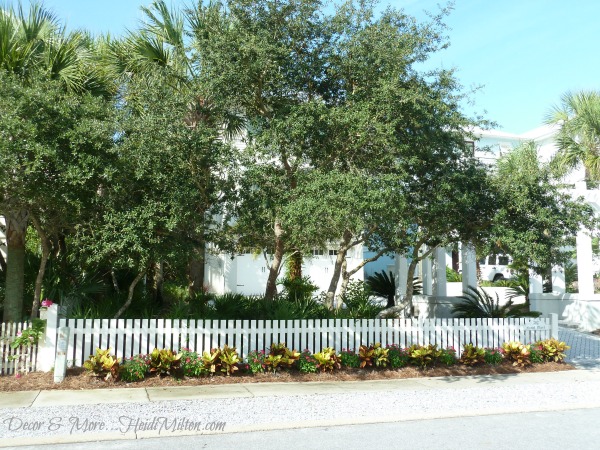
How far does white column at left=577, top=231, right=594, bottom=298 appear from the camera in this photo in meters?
18.4

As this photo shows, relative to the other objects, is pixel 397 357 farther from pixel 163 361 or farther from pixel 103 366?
pixel 103 366

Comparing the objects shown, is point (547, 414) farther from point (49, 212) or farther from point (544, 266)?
point (49, 212)

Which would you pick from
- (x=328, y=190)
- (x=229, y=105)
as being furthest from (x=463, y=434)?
(x=229, y=105)

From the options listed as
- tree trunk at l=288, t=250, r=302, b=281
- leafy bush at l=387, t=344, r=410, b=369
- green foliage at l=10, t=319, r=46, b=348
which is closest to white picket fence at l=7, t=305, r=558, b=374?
green foliage at l=10, t=319, r=46, b=348

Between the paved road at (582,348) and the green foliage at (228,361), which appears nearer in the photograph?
the green foliage at (228,361)

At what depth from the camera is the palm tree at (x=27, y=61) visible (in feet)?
33.0

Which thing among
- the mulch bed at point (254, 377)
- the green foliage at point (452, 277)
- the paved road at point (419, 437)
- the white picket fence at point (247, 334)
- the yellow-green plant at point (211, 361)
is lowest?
the paved road at point (419, 437)

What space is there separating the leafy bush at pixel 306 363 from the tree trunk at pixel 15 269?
17.2 ft

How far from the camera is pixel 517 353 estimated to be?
1180 cm

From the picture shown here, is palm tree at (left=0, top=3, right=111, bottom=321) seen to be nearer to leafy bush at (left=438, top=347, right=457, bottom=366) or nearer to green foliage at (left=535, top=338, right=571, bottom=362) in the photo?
leafy bush at (left=438, top=347, right=457, bottom=366)

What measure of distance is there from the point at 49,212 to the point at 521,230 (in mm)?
8750

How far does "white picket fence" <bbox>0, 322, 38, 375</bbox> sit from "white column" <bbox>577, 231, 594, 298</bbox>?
16433 mm

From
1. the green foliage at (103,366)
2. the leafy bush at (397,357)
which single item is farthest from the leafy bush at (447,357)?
the green foliage at (103,366)

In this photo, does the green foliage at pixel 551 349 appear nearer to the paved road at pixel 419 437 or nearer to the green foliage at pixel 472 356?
the green foliage at pixel 472 356
